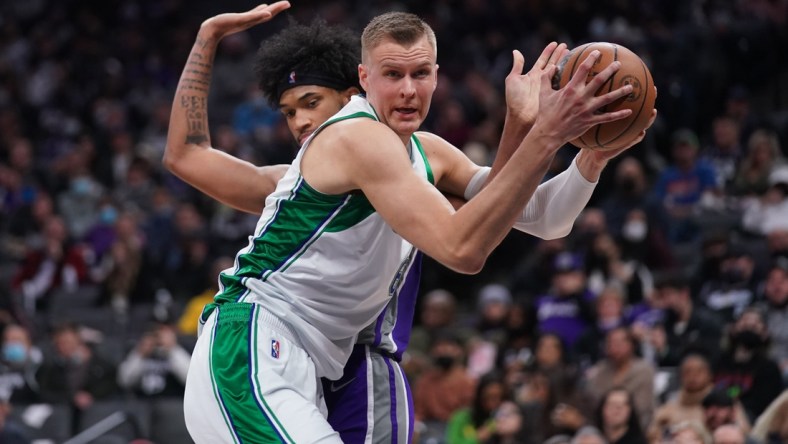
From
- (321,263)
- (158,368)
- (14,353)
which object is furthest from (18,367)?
(321,263)

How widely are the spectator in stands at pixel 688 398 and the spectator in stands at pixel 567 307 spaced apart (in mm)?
2004

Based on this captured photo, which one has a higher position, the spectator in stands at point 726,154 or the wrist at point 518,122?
the wrist at point 518,122

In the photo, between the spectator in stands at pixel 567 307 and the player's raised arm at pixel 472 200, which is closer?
the player's raised arm at pixel 472 200

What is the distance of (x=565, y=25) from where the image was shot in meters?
16.3

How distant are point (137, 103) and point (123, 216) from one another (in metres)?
4.59

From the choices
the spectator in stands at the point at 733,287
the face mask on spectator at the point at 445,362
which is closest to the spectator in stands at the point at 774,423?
the spectator in stands at the point at 733,287

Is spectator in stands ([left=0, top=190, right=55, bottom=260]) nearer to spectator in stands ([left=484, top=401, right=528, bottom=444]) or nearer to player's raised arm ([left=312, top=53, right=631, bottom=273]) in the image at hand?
spectator in stands ([left=484, top=401, right=528, bottom=444])

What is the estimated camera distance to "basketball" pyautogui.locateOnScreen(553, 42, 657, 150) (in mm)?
3775

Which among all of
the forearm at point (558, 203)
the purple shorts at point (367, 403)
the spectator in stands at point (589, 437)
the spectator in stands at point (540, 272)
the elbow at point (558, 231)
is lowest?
the spectator in stands at point (540, 272)

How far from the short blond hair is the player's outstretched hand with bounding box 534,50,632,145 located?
2.22ft

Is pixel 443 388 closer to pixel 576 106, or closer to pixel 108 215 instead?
pixel 108 215

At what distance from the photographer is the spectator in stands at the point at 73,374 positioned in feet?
38.5

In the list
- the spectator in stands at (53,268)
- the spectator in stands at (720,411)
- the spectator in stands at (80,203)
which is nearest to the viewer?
the spectator in stands at (720,411)

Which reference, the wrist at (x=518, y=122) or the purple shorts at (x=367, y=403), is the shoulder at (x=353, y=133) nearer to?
the wrist at (x=518, y=122)
